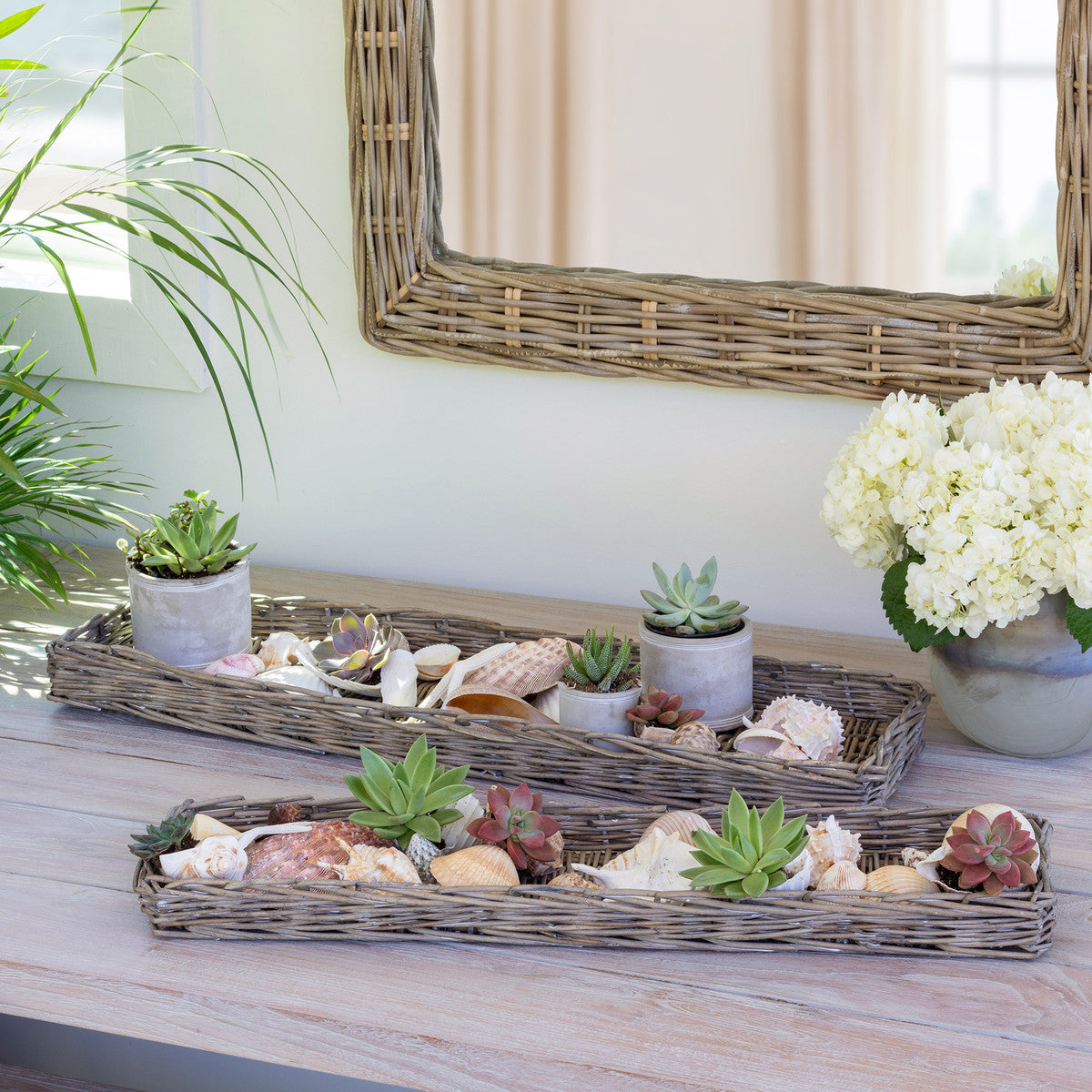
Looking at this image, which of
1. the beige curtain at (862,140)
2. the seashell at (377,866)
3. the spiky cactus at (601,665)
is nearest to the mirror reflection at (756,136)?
the beige curtain at (862,140)

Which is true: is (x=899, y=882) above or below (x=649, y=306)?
below

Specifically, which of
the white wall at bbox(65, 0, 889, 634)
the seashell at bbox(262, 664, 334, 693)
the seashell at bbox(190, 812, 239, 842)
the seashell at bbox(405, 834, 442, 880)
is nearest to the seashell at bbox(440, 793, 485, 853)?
the seashell at bbox(405, 834, 442, 880)

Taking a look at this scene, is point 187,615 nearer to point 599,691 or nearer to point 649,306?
point 599,691

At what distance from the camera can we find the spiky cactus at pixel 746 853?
0.75 metres

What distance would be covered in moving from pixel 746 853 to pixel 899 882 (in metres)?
0.11

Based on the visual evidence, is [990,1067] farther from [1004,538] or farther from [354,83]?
[354,83]

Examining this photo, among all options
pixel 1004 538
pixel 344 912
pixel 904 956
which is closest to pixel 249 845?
pixel 344 912

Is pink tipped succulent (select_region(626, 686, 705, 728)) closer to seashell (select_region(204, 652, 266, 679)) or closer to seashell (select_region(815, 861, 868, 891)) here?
seashell (select_region(815, 861, 868, 891))

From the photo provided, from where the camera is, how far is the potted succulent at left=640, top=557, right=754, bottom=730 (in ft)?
3.26

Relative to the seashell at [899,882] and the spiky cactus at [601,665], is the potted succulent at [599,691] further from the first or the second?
the seashell at [899,882]

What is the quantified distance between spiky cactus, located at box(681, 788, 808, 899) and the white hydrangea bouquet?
0.80ft

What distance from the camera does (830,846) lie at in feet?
2.69

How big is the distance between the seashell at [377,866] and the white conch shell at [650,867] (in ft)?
0.35

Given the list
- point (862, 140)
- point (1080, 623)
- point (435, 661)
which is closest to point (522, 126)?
point (862, 140)
